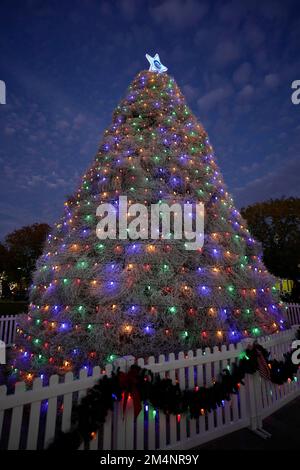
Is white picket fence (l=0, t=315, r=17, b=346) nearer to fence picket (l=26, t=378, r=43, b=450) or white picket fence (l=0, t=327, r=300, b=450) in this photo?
white picket fence (l=0, t=327, r=300, b=450)

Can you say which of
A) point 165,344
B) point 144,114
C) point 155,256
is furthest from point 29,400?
point 144,114

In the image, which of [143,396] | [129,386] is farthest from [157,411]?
[129,386]

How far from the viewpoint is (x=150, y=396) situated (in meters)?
2.92

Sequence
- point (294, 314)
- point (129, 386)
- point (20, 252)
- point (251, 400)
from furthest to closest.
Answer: point (20, 252) → point (294, 314) → point (251, 400) → point (129, 386)

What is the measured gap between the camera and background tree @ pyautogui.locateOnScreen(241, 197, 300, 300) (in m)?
22.5

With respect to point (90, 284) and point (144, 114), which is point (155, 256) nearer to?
point (90, 284)

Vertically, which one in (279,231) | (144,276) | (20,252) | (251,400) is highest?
(279,231)

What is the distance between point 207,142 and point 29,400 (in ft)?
21.8

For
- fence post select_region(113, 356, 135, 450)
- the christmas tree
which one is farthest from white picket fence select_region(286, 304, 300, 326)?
fence post select_region(113, 356, 135, 450)

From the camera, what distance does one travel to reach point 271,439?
348 centimetres

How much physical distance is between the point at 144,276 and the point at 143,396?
2098 mm

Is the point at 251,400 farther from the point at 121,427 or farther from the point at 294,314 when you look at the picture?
the point at 294,314

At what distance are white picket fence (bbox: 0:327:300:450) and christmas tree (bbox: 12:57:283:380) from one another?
755 mm

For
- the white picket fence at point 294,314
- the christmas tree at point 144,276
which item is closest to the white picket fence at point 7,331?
the christmas tree at point 144,276
